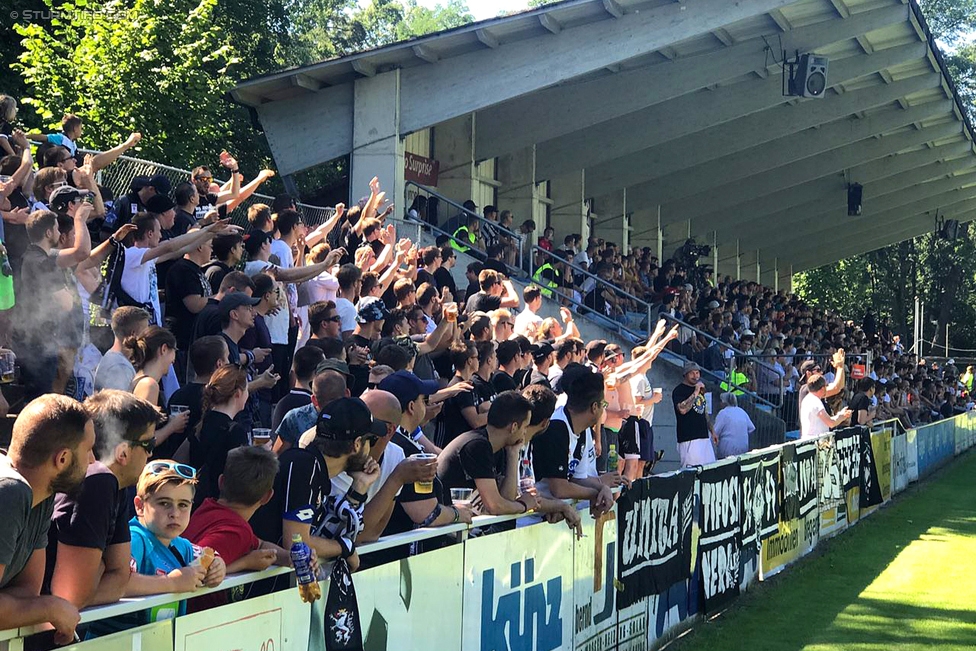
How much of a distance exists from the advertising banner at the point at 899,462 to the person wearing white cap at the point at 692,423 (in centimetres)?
725

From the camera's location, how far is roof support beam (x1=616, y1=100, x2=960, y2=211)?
108 feet

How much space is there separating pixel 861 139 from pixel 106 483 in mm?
32244

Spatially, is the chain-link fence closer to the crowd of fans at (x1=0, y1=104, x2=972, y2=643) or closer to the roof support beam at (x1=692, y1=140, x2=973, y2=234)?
the crowd of fans at (x1=0, y1=104, x2=972, y2=643)

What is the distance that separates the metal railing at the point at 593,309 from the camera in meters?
21.7

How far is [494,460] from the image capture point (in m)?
7.26

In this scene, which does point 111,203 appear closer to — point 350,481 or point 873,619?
point 350,481

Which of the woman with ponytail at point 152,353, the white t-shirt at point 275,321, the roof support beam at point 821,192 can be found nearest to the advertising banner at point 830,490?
the white t-shirt at point 275,321

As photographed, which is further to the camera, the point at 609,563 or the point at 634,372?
the point at 634,372

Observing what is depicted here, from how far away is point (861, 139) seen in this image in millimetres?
33906

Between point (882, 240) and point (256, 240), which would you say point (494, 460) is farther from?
point (882, 240)

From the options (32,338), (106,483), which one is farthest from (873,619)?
(106,483)

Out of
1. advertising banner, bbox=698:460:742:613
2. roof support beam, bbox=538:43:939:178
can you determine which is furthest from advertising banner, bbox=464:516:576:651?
roof support beam, bbox=538:43:939:178

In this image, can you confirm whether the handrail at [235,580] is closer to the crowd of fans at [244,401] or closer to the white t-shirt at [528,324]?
the crowd of fans at [244,401]

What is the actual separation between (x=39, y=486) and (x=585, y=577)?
462 centimetres
